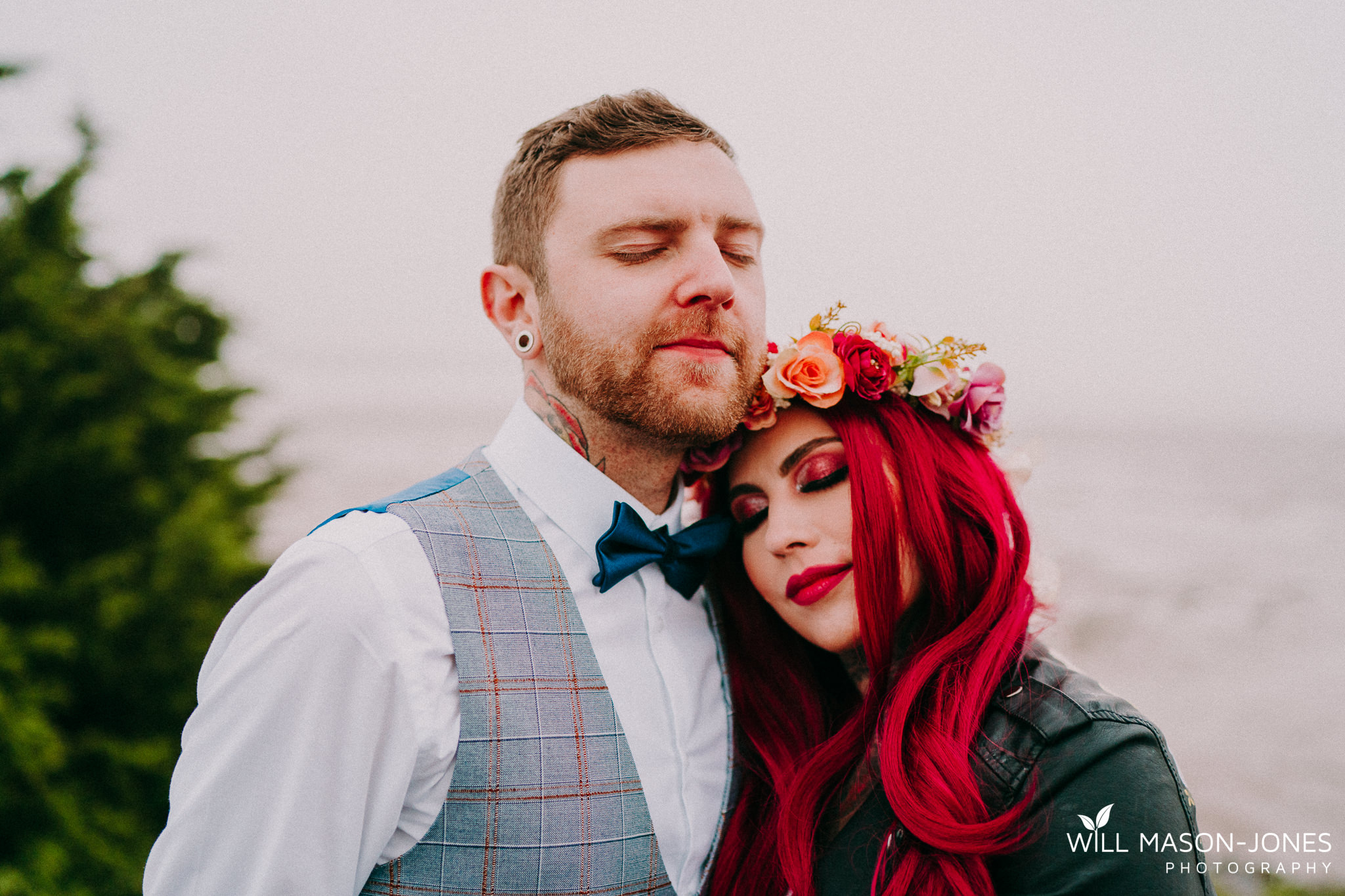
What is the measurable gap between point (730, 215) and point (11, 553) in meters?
4.22

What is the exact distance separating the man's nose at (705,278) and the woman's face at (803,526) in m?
0.38

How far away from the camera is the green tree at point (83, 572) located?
4.22 metres

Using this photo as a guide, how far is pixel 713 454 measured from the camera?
2.31 m

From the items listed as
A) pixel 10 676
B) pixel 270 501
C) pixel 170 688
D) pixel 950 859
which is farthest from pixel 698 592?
pixel 270 501

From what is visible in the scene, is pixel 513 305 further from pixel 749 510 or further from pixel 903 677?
pixel 903 677

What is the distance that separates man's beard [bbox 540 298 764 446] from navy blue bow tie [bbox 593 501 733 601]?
217 millimetres

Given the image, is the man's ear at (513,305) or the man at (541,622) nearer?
the man at (541,622)

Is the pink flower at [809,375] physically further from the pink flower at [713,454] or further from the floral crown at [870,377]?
the pink flower at [713,454]

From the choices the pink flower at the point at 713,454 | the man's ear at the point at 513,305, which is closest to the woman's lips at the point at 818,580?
the pink flower at the point at 713,454

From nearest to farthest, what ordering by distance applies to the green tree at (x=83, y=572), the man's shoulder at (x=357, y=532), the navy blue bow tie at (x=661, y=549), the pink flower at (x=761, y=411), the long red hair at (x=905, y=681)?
the man's shoulder at (x=357, y=532), the long red hair at (x=905, y=681), the navy blue bow tie at (x=661, y=549), the pink flower at (x=761, y=411), the green tree at (x=83, y=572)

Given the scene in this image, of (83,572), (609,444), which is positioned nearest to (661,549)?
(609,444)

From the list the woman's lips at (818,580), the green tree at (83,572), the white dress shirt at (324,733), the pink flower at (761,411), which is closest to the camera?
the white dress shirt at (324,733)

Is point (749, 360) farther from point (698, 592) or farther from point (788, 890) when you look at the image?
point (788, 890)

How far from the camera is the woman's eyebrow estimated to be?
7.09 ft
